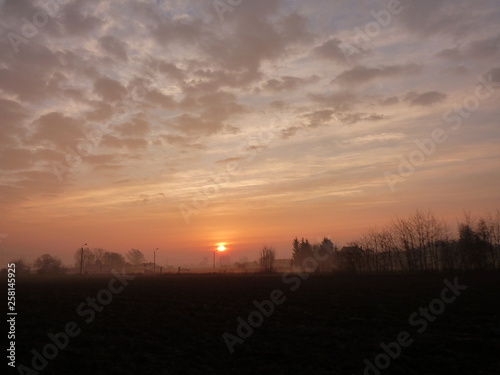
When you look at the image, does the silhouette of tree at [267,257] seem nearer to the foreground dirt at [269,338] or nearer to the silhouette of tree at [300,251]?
the silhouette of tree at [300,251]

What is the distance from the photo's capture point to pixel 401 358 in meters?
13.2

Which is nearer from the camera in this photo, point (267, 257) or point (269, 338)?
point (269, 338)

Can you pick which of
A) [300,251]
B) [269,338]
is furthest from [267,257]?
[269,338]

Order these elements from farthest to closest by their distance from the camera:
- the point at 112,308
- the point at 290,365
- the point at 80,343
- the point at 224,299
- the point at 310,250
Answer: the point at 310,250, the point at 224,299, the point at 112,308, the point at 80,343, the point at 290,365

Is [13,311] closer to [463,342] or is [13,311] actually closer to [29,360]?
[29,360]

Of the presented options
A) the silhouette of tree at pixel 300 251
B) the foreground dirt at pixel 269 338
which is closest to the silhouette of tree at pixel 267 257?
the silhouette of tree at pixel 300 251

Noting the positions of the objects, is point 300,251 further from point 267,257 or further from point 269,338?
point 269,338

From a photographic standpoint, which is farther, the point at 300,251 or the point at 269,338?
the point at 300,251

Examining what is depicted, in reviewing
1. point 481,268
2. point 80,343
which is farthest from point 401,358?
point 481,268

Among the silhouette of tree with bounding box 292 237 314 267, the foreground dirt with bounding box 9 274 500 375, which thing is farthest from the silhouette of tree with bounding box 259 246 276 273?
the foreground dirt with bounding box 9 274 500 375

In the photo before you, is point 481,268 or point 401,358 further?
point 481,268

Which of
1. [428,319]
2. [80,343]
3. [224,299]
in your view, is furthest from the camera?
[224,299]

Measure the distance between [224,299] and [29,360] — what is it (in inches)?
687

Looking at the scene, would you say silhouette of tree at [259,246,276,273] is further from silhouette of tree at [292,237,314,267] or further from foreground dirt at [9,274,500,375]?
foreground dirt at [9,274,500,375]
